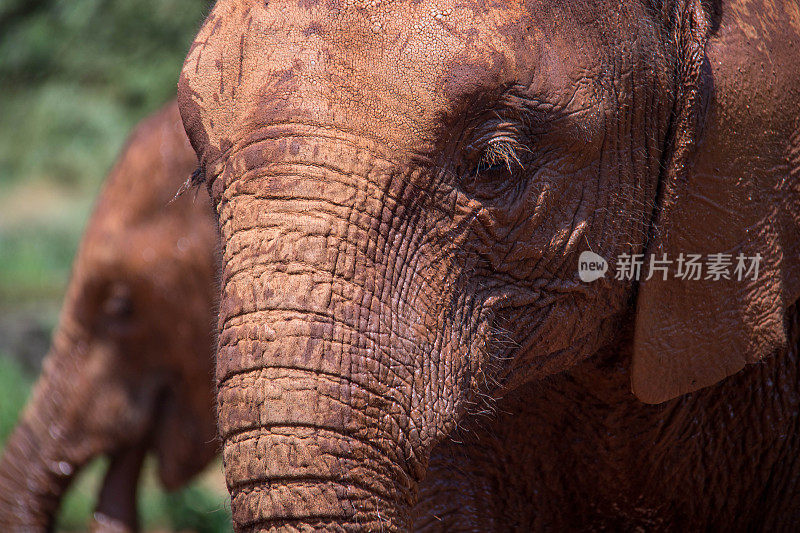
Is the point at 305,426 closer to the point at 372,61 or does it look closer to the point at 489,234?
the point at 489,234

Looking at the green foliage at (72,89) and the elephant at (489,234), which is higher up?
the green foliage at (72,89)

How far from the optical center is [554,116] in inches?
77.6

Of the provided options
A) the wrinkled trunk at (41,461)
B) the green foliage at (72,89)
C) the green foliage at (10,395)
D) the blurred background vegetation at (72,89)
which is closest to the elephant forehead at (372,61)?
the wrinkled trunk at (41,461)

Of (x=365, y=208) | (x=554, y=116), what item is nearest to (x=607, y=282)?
(x=554, y=116)

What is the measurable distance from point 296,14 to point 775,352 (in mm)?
1412

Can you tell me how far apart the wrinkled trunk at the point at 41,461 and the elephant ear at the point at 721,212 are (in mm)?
3174

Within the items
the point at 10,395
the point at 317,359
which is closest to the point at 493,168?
the point at 317,359

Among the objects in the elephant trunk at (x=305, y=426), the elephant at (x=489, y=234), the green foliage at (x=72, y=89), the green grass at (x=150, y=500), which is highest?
the green foliage at (x=72, y=89)

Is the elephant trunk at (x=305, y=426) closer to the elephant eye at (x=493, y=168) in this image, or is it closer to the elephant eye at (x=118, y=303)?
the elephant eye at (x=493, y=168)

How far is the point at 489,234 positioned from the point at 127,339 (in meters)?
3.07

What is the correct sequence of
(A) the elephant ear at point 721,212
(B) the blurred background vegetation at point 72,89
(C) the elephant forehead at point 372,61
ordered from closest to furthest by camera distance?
(C) the elephant forehead at point 372,61 < (A) the elephant ear at point 721,212 < (B) the blurred background vegetation at point 72,89

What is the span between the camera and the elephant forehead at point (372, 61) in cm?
183

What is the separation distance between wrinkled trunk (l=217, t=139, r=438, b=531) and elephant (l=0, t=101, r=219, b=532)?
2.72 metres

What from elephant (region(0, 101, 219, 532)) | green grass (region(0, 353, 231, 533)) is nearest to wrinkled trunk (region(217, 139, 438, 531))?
elephant (region(0, 101, 219, 532))
